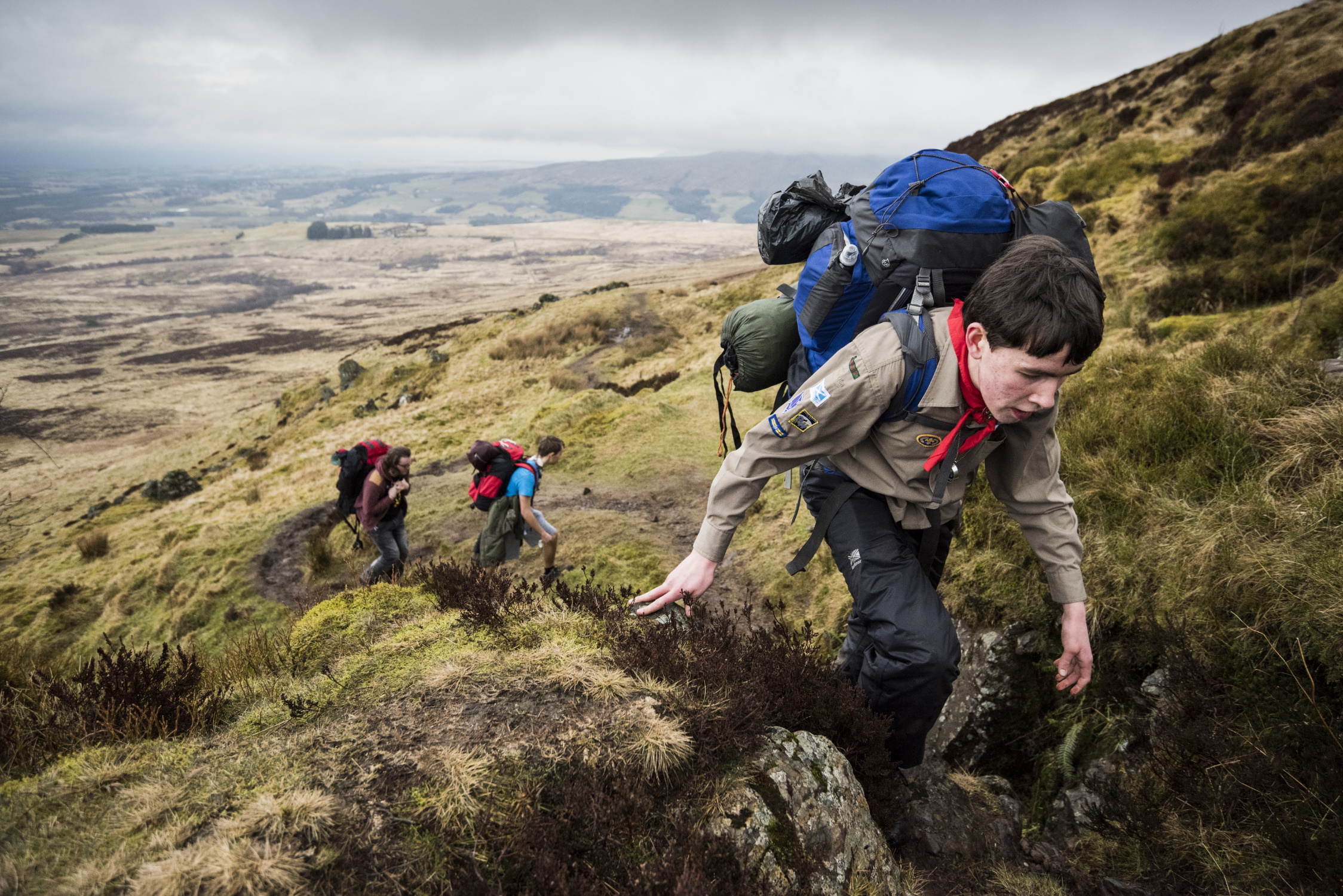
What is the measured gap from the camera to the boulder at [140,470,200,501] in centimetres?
2411

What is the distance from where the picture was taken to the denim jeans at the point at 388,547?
8672 millimetres

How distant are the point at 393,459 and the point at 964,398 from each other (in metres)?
7.62

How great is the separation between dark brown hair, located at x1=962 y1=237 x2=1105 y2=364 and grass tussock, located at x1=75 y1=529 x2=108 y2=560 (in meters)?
22.9

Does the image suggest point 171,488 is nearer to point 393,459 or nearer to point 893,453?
Answer: point 393,459

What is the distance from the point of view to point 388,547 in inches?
346

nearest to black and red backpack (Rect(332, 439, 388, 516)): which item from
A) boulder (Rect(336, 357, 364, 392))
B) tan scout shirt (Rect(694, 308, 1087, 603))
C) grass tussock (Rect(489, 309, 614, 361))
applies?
tan scout shirt (Rect(694, 308, 1087, 603))

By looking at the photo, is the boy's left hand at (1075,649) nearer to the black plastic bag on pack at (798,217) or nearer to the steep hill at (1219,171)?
the black plastic bag on pack at (798,217)

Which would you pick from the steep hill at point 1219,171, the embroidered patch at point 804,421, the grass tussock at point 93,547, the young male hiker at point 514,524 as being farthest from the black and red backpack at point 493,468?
the grass tussock at point 93,547

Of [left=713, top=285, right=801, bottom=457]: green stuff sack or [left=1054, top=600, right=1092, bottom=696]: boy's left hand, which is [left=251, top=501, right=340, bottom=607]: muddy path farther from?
[left=1054, top=600, right=1092, bottom=696]: boy's left hand

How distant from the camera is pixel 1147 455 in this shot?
5086mm

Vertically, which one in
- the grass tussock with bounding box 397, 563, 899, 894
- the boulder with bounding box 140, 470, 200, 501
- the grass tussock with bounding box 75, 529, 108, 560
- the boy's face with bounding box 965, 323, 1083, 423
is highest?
the boy's face with bounding box 965, 323, 1083, 423

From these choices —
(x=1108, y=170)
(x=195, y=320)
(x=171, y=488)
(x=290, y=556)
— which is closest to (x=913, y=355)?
(x=290, y=556)

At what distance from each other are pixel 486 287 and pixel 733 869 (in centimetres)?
14330

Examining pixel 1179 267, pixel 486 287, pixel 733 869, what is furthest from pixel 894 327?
pixel 486 287
